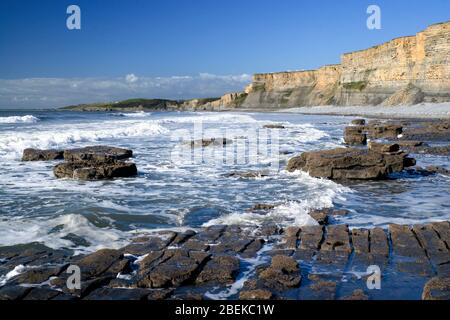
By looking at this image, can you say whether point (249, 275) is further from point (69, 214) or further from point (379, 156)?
point (379, 156)

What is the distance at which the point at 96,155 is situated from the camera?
521 inches

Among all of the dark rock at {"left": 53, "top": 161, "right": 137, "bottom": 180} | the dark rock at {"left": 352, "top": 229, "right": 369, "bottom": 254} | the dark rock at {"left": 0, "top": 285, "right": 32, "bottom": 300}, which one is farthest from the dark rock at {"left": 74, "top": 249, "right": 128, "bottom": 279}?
the dark rock at {"left": 53, "top": 161, "right": 137, "bottom": 180}

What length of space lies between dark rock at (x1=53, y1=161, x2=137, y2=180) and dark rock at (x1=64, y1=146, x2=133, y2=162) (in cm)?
102

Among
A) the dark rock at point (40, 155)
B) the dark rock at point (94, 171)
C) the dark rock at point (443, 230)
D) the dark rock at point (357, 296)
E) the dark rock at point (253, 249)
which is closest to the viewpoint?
the dark rock at point (357, 296)

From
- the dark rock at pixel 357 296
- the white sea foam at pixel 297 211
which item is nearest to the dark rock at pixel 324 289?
the dark rock at pixel 357 296

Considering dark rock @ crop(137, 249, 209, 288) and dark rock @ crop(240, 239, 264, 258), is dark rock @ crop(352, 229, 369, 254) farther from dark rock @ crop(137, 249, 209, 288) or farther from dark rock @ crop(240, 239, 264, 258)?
dark rock @ crop(137, 249, 209, 288)

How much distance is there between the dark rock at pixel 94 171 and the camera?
11.1 metres

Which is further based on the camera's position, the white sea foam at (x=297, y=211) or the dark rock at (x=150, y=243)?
the white sea foam at (x=297, y=211)

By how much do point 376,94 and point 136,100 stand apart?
14490 centimetres

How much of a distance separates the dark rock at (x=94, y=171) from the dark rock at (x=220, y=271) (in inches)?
261

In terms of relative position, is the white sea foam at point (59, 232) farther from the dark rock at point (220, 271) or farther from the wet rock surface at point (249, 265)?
the dark rock at point (220, 271)

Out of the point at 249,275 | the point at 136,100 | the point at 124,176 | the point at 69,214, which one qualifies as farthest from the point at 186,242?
the point at 136,100

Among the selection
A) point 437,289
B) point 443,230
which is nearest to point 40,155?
point 443,230

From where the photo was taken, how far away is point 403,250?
5484 millimetres
